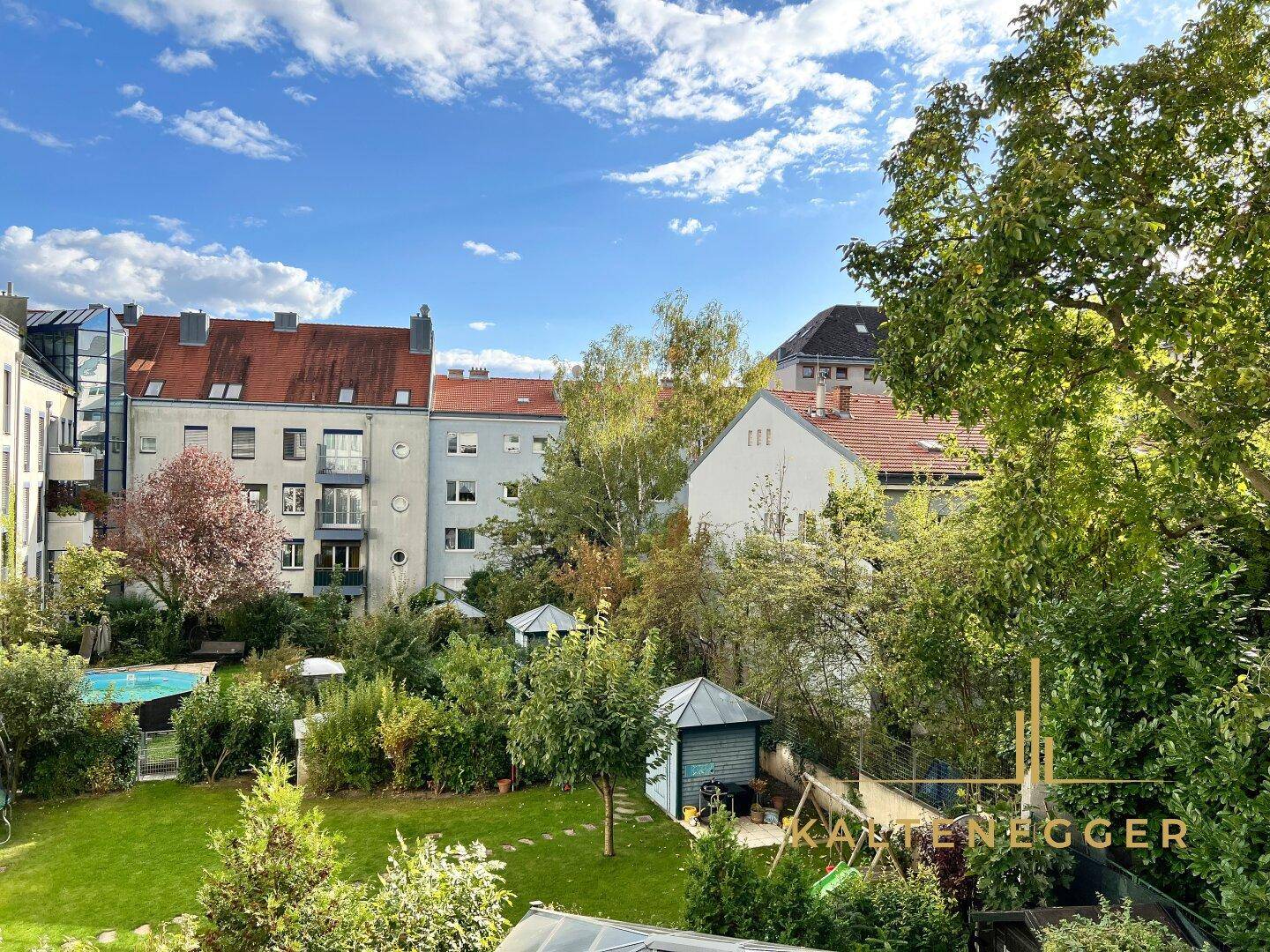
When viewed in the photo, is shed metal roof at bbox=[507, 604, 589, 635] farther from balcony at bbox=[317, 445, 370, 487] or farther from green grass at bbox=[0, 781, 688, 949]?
balcony at bbox=[317, 445, 370, 487]

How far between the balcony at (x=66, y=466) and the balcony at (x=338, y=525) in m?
8.75

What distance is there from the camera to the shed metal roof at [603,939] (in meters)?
5.64

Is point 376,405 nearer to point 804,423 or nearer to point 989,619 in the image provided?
point 804,423

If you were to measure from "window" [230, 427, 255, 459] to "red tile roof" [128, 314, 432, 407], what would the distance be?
4.44ft

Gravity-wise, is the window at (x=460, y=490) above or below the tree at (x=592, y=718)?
above

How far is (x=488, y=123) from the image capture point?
1842 cm

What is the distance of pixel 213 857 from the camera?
41.5ft

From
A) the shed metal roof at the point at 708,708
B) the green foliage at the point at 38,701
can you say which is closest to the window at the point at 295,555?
the green foliage at the point at 38,701

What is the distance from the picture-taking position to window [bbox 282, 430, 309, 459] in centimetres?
3412

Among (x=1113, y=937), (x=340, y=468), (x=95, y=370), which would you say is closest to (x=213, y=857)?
(x=1113, y=937)

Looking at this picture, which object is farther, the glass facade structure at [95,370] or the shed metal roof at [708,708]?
the glass facade structure at [95,370]

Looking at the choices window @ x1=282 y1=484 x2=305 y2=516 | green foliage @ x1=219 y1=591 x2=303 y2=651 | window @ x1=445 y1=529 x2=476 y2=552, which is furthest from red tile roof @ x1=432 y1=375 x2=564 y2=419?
green foliage @ x1=219 y1=591 x2=303 y2=651

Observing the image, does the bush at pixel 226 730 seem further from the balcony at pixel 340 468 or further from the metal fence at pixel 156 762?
the balcony at pixel 340 468

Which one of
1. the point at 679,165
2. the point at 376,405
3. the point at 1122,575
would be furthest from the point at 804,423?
the point at 376,405
